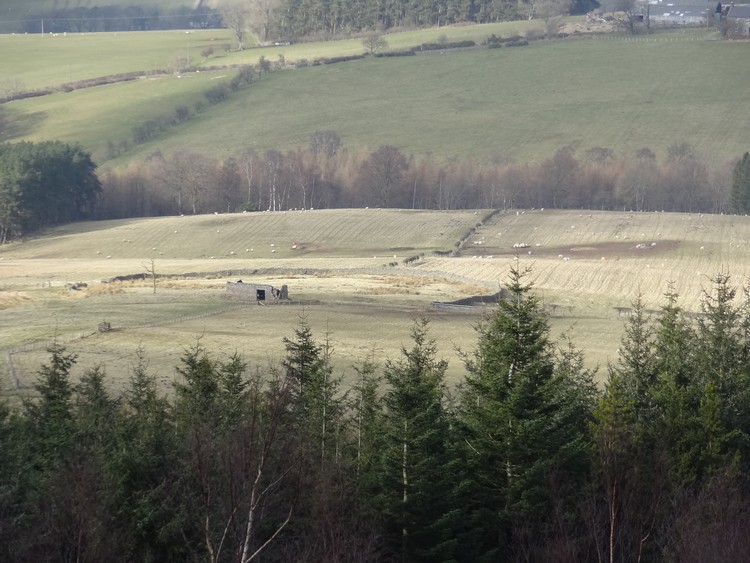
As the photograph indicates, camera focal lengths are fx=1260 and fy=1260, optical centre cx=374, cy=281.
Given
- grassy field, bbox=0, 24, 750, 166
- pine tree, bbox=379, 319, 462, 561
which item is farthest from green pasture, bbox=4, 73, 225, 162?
pine tree, bbox=379, 319, 462, 561

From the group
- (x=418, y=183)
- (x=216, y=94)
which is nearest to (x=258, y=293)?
(x=418, y=183)

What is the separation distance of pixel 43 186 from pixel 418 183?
132 feet

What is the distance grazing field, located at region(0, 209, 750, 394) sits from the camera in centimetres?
5509

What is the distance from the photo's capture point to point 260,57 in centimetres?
19125

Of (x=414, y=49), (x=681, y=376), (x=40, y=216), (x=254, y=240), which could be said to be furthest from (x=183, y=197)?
(x=681, y=376)

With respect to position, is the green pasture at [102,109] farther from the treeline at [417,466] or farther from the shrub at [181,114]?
the treeline at [417,466]

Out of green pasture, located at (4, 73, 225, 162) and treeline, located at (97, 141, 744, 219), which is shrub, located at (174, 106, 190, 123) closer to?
green pasture, located at (4, 73, 225, 162)

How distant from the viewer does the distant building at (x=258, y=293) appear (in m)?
68.2

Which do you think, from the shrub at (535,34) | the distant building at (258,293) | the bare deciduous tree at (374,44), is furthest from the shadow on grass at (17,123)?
the distant building at (258,293)

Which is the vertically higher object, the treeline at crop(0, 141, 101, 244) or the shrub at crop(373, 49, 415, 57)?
the shrub at crop(373, 49, 415, 57)

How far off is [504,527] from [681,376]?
7.82 meters

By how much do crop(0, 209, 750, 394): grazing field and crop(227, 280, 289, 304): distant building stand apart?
1007mm

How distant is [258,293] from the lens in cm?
6856

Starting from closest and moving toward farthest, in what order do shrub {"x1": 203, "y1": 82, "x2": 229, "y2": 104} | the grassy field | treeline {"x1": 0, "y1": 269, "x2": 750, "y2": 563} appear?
1. treeline {"x1": 0, "y1": 269, "x2": 750, "y2": 563}
2. the grassy field
3. shrub {"x1": 203, "y1": 82, "x2": 229, "y2": 104}
